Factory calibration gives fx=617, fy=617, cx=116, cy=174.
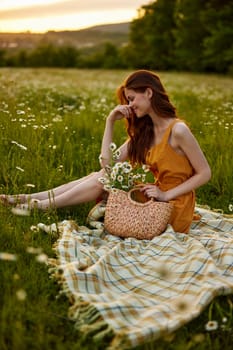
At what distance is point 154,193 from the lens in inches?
191

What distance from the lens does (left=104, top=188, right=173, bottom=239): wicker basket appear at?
4711 mm

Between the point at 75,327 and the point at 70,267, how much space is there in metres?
0.59

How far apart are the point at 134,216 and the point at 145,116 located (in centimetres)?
90

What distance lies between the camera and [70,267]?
12.7ft

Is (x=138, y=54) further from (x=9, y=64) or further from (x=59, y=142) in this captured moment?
(x=59, y=142)

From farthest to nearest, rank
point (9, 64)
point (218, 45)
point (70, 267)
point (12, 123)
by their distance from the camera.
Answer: point (9, 64), point (218, 45), point (12, 123), point (70, 267)

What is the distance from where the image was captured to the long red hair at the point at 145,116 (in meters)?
4.91

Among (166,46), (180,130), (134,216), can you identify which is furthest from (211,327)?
(166,46)

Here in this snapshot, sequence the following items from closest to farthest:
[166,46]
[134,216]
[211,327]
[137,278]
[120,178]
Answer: [211,327] < [137,278] < [134,216] < [120,178] < [166,46]

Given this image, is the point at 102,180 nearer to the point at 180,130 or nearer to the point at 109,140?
the point at 109,140

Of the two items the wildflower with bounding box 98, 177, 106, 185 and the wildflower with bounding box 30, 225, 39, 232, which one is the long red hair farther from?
the wildflower with bounding box 30, 225, 39, 232

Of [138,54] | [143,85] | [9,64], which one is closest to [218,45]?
→ [138,54]

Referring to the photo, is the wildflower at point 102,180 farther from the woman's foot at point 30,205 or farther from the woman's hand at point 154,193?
the woman's foot at point 30,205

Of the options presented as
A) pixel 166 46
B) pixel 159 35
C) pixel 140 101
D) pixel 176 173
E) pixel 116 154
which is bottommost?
pixel 166 46
